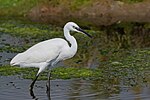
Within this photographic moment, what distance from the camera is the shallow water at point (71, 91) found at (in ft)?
44.7

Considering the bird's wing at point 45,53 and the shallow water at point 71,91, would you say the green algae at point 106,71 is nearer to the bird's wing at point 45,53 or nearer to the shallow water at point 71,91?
the shallow water at point 71,91

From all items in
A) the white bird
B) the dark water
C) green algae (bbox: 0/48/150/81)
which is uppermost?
the white bird

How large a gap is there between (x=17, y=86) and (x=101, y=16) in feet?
56.5

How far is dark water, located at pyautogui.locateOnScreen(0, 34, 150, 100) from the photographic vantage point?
1365 centimetres

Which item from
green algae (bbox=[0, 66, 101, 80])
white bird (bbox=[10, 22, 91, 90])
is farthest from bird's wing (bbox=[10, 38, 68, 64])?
green algae (bbox=[0, 66, 101, 80])

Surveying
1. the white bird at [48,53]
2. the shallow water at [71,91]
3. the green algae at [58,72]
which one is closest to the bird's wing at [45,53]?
the white bird at [48,53]

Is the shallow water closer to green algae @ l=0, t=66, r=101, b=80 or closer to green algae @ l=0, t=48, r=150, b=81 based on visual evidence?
green algae @ l=0, t=66, r=101, b=80

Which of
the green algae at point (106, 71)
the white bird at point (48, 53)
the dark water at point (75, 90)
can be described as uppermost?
the white bird at point (48, 53)

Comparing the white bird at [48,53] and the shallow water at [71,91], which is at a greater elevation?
the white bird at [48,53]

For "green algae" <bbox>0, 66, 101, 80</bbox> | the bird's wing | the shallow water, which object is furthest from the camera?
"green algae" <bbox>0, 66, 101, 80</bbox>

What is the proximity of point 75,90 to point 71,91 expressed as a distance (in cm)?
15

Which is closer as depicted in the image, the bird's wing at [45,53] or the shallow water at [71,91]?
the shallow water at [71,91]

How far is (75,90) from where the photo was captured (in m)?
14.4

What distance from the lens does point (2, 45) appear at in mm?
22156
